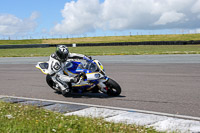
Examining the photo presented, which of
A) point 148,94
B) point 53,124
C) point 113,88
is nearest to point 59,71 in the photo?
point 113,88

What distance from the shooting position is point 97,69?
7.95 m

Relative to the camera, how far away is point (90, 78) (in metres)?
7.98

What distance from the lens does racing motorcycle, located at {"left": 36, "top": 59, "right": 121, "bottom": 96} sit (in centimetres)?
795

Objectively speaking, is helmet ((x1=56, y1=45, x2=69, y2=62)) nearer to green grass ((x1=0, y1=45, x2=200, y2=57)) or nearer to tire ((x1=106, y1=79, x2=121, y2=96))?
tire ((x1=106, y1=79, x2=121, y2=96))

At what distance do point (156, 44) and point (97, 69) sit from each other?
32617 millimetres

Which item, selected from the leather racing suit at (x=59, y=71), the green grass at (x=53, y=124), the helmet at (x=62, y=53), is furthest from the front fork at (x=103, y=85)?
the green grass at (x=53, y=124)

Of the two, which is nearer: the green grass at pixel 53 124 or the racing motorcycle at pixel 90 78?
the green grass at pixel 53 124

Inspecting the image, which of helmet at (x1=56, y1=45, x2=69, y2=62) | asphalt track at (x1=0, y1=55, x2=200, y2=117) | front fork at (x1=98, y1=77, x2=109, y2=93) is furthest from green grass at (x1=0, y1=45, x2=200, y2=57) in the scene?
helmet at (x1=56, y1=45, x2=69, y2=62)

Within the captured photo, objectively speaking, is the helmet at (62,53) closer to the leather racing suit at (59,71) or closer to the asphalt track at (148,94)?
the leather racing suit at (59,71)

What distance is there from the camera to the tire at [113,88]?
8.08m

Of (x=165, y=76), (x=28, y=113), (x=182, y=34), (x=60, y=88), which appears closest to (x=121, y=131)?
(x=28, y=113)

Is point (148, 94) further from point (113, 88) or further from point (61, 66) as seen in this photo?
point (61, 66)

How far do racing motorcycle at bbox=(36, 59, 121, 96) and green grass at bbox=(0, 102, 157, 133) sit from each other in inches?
84.4

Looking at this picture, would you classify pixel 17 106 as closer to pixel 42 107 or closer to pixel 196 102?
pixel 42 107
